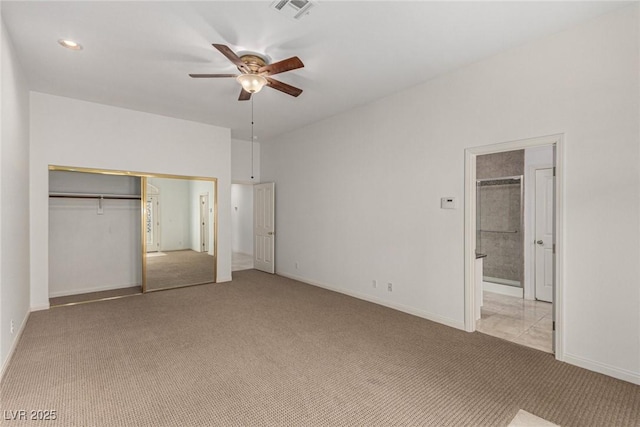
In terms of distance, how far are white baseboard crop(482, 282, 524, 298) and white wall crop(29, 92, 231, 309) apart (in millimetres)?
5067

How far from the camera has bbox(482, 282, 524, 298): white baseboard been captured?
5.29m

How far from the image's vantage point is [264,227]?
7430 mm

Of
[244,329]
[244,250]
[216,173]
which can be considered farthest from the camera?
[244,250]

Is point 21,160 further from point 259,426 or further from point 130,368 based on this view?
point 259,426

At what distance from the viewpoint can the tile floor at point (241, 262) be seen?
797 centimetres

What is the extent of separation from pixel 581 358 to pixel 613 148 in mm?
1935

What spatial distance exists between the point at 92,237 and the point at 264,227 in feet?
10.9

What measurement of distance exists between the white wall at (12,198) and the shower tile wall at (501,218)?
6603 millimetres

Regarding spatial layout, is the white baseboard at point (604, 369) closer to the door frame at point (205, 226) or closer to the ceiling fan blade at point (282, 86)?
the ceiling fan blade at point (282, 86)

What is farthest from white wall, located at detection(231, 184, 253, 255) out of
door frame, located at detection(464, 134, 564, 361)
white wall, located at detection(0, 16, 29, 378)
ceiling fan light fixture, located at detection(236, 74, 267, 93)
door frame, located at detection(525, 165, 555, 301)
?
door frame, located at detection(525, 165, 555, 301)

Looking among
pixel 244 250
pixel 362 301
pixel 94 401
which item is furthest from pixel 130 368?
pixel 244 250

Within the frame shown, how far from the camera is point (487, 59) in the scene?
11.5ft

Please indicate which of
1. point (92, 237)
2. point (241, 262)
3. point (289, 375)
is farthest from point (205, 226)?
point (289, 375)

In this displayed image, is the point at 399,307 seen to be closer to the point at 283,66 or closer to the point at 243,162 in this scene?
the point at 283,66
